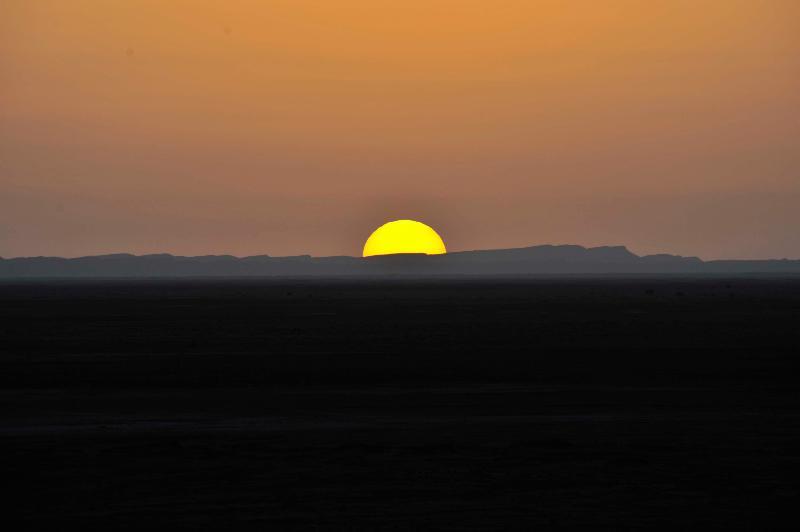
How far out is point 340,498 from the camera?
17.4 metres

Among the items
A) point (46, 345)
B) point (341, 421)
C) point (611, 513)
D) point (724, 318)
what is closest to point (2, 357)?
point (46, 345)

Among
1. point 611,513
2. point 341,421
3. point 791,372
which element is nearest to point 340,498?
point 611,513

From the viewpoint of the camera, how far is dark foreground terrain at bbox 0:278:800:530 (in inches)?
655

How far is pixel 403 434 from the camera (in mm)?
23859

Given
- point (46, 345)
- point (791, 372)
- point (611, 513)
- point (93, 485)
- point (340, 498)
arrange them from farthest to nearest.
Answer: point (46, 345) < point (791, 372) < point (93, 485) < point (340, 498) < point (611, 513)

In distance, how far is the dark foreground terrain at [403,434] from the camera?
54.6ft

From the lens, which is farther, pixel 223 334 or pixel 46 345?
pixel 223 334

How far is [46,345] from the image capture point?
52.3 metres

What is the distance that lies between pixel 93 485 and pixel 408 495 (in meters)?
4.06

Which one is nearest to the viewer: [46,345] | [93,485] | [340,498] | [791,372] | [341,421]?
[340,498]

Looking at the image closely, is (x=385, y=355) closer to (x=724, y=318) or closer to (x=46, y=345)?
(x=46, y=345)

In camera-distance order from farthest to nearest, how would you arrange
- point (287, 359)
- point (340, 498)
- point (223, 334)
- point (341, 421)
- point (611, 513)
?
1. point (223, 334)
2. point (287, 359)
3. point (341, 421)
4. point (340, 498)
5. point (611, 513)

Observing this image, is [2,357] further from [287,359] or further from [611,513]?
[611,513]

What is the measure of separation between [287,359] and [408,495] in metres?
26.8
